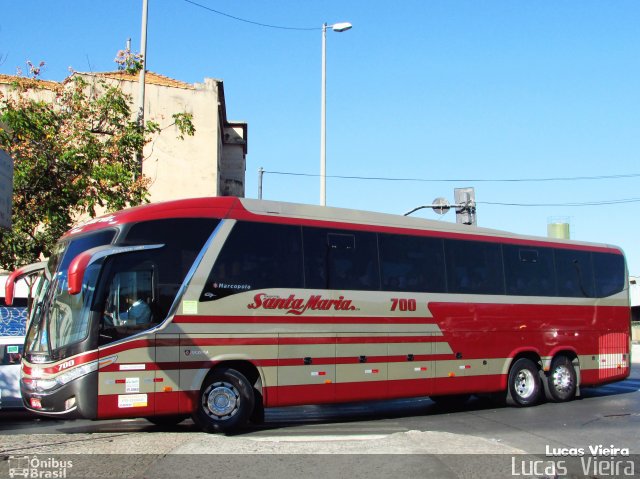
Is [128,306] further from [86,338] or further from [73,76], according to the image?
[73,76]

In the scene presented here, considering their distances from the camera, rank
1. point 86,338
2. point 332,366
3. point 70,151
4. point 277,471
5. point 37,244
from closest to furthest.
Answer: point 277,471 < point 86,338 < point 332,366 < point 70,151 < point 37,244

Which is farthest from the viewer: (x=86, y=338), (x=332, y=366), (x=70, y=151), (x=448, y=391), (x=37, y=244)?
(x=37, y=244)

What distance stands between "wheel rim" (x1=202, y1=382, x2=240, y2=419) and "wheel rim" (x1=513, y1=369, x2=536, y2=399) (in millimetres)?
6835

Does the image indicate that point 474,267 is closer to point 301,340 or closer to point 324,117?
point 301,340

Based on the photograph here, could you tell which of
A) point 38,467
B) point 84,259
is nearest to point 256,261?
point 84,259

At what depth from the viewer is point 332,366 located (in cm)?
1174

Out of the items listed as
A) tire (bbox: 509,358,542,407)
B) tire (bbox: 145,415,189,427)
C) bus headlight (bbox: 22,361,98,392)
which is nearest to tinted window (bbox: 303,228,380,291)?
tire (bbox: 145,415,189,427)

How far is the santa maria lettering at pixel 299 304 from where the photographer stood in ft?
36.3

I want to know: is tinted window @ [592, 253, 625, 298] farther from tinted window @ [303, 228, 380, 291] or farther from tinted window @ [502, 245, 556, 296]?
tinted window @ [303, 228, 380, 291]

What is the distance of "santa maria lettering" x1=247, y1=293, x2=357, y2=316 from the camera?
1105 cm

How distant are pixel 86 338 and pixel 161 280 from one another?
4.30 ft

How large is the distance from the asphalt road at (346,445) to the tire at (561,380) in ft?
5.57

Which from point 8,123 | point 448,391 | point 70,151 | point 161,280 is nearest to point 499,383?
point 448,391

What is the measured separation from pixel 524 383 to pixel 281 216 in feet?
22.6
